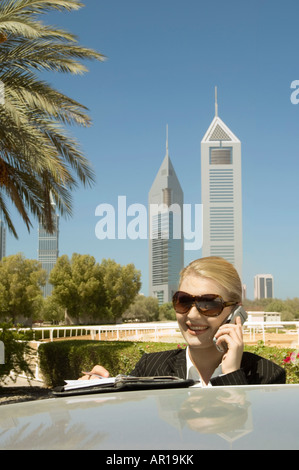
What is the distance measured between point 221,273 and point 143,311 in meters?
76.1

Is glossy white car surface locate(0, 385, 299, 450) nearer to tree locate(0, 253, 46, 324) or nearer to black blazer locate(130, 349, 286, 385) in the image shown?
black blazer locate(130, 349, 286, 385)

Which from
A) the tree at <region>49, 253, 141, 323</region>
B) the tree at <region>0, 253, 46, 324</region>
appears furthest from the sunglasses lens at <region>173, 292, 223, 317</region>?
the tree at <region>49, 253, 141, 323</region>

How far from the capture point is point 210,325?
7.77 ft

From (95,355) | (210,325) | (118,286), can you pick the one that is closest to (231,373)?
(210,325)

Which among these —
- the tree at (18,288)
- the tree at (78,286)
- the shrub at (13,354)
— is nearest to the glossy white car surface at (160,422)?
the shrub at (13,354)

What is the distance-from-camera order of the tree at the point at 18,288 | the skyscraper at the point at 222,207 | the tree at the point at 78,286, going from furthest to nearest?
the skyscraper at the point at 222,207
the tree at the point at 78,286
the tree at the point at 18,288

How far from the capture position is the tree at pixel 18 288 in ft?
173

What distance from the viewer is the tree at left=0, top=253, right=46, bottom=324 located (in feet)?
173

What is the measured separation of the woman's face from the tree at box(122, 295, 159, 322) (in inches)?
2756

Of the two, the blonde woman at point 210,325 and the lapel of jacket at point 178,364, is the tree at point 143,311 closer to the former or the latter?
the lapel of jacket at point 178,364

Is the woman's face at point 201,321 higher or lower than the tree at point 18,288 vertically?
higher

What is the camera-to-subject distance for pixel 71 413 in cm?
125

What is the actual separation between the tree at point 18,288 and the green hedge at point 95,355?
1636 inches

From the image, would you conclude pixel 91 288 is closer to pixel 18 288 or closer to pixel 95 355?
pixel 18 288
